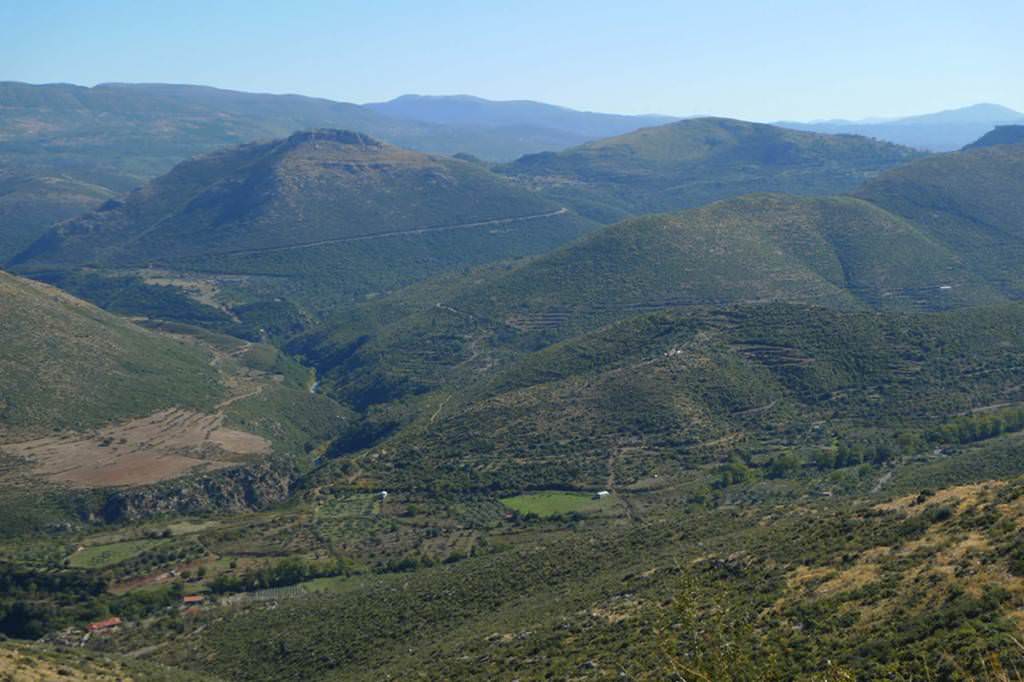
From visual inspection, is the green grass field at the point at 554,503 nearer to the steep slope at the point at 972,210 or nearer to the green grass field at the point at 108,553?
the green grass field at the point at 108,553

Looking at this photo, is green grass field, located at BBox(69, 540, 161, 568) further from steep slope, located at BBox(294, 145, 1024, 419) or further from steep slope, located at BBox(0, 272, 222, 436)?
steep slope, located at BBox(294, 145, 1024, 419)

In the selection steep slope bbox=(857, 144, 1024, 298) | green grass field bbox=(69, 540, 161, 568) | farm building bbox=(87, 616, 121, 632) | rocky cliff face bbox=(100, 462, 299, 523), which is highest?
steep slope bbox=(857, 144, 1024, 298)

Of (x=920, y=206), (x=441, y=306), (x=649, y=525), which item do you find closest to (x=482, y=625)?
(x=649, y=525)

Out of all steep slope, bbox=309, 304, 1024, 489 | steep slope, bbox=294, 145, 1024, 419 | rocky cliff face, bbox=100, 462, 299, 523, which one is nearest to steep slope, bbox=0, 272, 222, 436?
rocky cliff face, bbox=100, 462, 299, 523

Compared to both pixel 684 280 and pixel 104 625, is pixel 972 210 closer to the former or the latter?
pixel 684 280

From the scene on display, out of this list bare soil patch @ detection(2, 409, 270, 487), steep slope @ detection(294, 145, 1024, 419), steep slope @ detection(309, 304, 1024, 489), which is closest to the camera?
steep slope @ detection(309, 304, 1024, 489)
